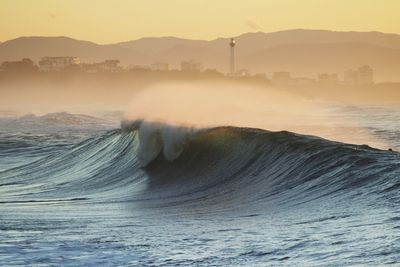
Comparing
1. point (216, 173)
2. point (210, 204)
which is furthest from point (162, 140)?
point (210, 204)

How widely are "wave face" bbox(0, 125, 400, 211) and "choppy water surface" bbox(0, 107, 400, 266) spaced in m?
0.04

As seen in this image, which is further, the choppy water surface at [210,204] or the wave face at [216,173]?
the wave face at [216,173]

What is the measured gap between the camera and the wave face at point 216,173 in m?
15.0

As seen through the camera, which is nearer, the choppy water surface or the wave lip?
the choppy water surface

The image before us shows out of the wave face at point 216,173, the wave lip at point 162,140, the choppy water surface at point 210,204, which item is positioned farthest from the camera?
the wave lip at point 162,140

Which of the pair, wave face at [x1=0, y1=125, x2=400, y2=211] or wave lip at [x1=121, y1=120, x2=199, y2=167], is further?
wave lip at [x1=121, y1=120, x2=199, y2=167]

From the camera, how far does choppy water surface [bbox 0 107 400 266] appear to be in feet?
33.1

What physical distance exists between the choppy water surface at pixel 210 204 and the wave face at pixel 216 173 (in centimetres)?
4

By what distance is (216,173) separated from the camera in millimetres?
19984

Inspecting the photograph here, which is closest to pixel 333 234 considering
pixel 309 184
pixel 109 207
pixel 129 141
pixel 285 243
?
pixel 285 243

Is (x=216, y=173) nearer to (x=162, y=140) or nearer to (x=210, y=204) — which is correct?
(x=162, y=140)

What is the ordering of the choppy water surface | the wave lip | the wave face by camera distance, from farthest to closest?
the wave lip
the wave face
the choppy water surface

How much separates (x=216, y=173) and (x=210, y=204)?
3.99 metres

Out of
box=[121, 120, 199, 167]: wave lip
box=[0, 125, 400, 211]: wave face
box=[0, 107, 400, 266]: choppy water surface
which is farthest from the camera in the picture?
box=[121, 120, 199, 167]: wave lip
